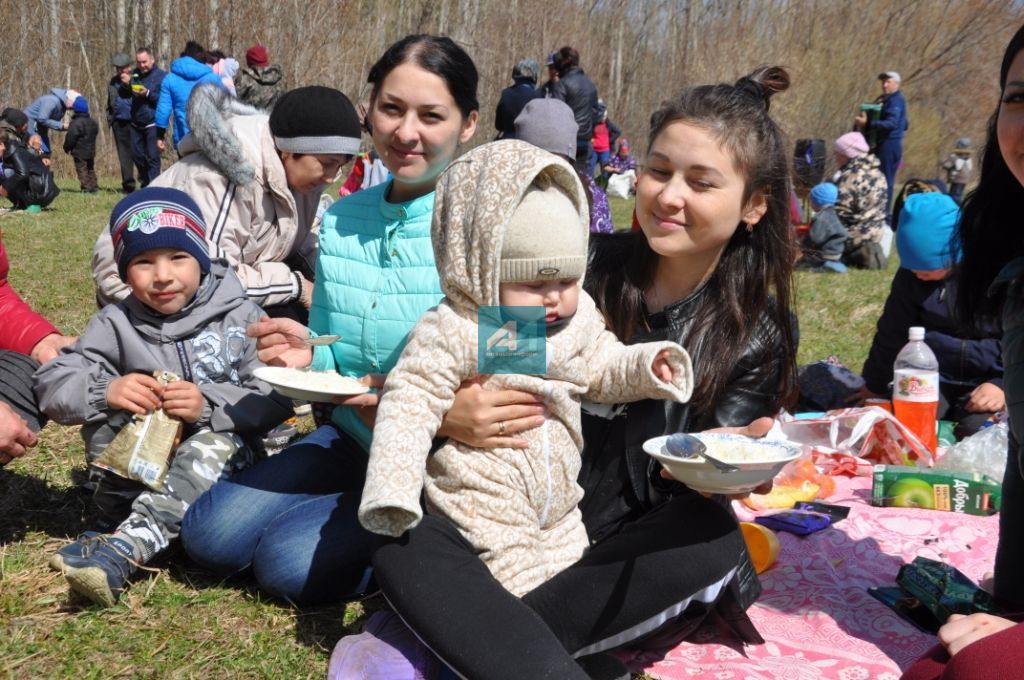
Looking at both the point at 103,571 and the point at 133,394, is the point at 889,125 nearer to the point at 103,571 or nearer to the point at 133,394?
the point at 133,394

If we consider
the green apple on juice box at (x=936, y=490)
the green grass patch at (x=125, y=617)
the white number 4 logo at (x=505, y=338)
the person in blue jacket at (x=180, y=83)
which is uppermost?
the person in blue jacket at (x=180, y=83)

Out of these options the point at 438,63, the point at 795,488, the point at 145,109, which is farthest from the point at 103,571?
the point at 145,109

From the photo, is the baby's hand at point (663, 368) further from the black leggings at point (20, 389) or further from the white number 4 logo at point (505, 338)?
the black leggings at point (20, 389)

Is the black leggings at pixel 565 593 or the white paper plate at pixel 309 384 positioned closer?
the black leggings at pixel 565 593

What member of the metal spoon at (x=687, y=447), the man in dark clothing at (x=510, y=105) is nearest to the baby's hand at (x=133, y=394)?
the metal spoon at (x=687, y=447)

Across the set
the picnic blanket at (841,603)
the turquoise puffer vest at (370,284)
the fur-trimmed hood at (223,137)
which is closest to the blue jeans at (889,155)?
the picnic blanket at (841,603)

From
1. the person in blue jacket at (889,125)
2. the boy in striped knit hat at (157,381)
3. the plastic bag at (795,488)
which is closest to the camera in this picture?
the boy in striped knit hat at (157,381)

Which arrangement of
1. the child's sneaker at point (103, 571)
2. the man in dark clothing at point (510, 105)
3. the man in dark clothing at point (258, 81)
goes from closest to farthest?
the child's sneaker at point (103, 571), the man in dark clothing at point (510, 105), the man in dark clothing at point (258, 81)

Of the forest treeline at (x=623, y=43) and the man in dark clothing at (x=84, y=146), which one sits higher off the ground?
the forest treeline at (x=623, y=43)

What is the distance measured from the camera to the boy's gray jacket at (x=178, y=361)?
2.55 metres

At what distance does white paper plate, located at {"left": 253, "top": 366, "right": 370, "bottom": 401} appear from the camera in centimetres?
204

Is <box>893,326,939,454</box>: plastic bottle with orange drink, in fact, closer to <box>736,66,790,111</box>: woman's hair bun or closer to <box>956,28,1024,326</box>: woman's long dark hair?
<box>956,28,1024,326</box>: woman's long dark hair

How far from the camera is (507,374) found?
213cm

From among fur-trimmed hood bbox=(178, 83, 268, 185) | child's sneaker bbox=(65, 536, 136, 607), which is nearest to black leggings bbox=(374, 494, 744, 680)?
child's sneaker bbox=(65, 536, 136, 607)
